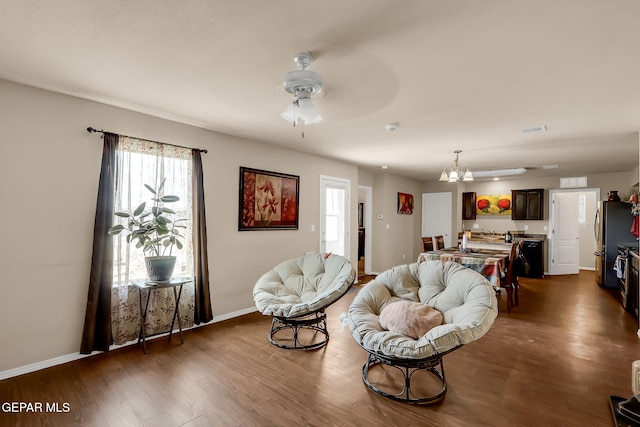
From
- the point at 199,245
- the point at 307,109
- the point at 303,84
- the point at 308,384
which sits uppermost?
the point at 303,84

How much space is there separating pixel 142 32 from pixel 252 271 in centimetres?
317

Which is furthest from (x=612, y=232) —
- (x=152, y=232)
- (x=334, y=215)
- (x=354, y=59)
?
(x=152, y=232)

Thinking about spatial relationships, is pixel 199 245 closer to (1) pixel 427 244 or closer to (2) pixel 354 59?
(2) pixel 354 59

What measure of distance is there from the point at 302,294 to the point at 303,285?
114 mm


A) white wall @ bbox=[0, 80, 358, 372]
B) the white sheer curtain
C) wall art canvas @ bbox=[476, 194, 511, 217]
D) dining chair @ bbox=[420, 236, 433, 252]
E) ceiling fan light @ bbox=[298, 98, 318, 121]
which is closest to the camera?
ceiling fan light @ bbox=[298, 98, 318, 121]

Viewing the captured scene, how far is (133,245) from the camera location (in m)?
3.31

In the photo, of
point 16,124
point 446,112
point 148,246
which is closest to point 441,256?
point 446,112

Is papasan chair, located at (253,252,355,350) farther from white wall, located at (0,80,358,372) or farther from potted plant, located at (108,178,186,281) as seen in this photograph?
white wall, located at (0,80,358,372)

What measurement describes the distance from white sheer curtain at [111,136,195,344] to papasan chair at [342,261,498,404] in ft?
6.89

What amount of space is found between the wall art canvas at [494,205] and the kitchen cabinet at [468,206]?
131mm

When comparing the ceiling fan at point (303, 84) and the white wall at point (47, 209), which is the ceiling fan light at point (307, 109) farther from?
the white wall at point (47, 209)

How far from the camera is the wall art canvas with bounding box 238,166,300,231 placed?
4.34 m

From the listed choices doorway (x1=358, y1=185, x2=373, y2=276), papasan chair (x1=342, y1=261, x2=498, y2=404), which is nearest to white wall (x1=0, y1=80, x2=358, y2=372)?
papasan chair (x1=342, y1=261, x2=498, y2=404)

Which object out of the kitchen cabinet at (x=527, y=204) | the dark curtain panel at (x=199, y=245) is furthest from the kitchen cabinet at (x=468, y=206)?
the dark curtain panel at (x=199, y=245)
